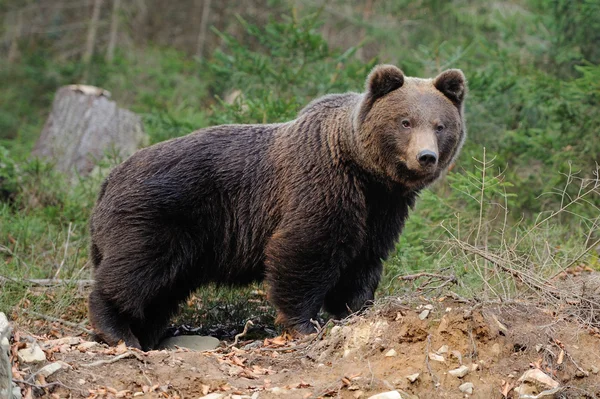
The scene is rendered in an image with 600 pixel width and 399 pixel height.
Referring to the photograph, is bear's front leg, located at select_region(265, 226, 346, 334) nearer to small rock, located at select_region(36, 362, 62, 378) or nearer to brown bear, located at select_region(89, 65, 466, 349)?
brown bear, located at select_region(89, 65, 466, 349)

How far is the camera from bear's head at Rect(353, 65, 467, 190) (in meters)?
6.44

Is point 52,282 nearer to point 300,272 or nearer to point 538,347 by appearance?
point 300,272

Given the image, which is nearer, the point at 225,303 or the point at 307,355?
the point at 307,355

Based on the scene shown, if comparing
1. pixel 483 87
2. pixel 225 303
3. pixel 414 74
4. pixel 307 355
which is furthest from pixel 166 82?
pixel 307 355

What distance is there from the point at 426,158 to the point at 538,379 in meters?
2.08

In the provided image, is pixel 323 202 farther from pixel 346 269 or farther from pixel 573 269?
pixel 573 269

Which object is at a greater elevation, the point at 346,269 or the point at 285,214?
the point at 285,214

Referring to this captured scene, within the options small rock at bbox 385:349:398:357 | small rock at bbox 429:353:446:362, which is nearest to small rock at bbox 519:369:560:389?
small rock at bbox 429:353:446:362

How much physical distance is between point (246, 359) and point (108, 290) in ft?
5.74

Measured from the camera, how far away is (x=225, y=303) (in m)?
8.13

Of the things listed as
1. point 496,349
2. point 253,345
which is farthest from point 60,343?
point 496,349

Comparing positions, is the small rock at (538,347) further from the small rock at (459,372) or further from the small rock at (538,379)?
the small rock at (459,372)

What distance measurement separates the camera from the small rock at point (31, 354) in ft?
15.8

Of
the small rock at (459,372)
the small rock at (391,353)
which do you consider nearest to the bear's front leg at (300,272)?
the small rock at (391,353)
